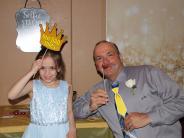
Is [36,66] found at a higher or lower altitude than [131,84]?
higher

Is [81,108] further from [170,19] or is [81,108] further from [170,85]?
[170,19]

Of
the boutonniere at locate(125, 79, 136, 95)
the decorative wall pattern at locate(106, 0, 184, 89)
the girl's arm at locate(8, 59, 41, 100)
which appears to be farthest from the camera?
the decorative wall pattern at locate(106, 0, 184, 89)

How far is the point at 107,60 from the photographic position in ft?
6.69

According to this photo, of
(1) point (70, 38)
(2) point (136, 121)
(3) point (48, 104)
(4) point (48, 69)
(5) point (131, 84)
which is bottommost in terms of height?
(2) point (136, 121)

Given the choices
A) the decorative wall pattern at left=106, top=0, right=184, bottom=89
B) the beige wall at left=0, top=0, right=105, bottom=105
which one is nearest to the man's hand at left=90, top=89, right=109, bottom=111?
the decorative wall pattern at left=106, top=0, right=184, bottom=89

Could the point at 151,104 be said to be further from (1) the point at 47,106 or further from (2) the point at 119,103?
(1) the point at 47,106

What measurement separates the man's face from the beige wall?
517 mm

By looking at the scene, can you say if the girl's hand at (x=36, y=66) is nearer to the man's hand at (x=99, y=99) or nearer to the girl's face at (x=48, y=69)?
the girl's face at (x=48, y=69)

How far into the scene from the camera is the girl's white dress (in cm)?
184

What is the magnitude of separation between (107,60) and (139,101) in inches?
13.1

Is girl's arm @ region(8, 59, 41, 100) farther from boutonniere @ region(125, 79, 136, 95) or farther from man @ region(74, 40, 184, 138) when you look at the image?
boutonniere @ region(125, 79, 136, 95)

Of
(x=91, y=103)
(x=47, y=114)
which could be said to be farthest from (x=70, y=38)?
(x=47, y=114)

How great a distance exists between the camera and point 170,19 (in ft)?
7.97

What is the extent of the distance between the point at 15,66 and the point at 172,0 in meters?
1.37
